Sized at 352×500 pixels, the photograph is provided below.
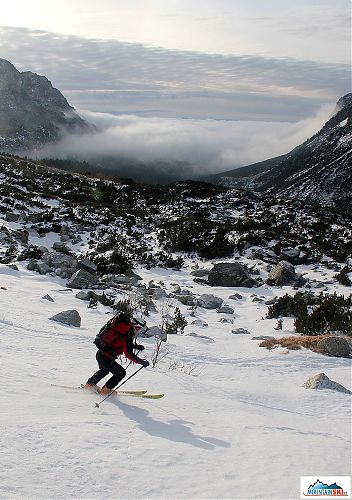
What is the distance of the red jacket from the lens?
4855 millimetres

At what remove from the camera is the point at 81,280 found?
36.6ft

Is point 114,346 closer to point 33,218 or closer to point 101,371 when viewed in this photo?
point 101,371

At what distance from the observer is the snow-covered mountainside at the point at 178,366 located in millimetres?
3051

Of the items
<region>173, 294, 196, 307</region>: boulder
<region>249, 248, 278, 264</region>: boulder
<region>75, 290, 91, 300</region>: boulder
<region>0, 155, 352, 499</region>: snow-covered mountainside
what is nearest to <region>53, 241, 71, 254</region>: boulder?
<region>0, 155, 352, 499</region>: snow-covered mountainside

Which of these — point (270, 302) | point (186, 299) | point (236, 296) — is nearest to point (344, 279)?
point (270, 302)

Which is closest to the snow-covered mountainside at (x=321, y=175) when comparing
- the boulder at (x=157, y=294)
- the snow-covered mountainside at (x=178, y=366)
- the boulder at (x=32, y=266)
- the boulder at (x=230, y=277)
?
the snow-covered mountainside at (x=178, y=366)

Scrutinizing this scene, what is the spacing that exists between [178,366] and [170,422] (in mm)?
2371

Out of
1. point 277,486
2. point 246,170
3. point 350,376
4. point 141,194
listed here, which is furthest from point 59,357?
point 246,170

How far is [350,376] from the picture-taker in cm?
660

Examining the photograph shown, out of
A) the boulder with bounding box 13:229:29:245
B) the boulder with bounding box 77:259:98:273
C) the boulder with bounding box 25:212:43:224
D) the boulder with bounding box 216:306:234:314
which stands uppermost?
the boulder with bounding box 25:212:43:224

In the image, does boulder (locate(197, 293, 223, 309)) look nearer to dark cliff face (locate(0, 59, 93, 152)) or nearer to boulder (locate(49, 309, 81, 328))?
boulder (locate(49, 309, 81, 328))

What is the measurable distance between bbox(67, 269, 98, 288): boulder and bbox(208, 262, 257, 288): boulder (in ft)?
13.5

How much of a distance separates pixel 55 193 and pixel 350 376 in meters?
25.9

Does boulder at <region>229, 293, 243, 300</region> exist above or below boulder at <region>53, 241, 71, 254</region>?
below
